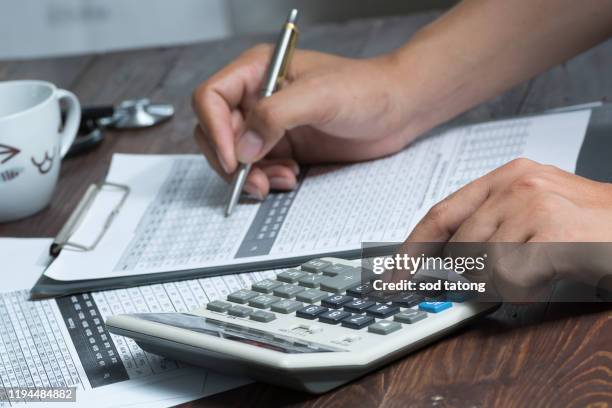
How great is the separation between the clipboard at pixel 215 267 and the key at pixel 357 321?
0.39 ft

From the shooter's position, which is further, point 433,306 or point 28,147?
point 28,147

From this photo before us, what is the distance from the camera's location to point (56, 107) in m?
0.88

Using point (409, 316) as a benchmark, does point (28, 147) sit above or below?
below

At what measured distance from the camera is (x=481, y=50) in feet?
3.03

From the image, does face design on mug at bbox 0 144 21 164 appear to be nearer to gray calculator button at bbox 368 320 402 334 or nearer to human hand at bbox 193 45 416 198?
human hand at bbox 193 45 416 198

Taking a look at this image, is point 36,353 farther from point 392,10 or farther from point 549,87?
point 392,10

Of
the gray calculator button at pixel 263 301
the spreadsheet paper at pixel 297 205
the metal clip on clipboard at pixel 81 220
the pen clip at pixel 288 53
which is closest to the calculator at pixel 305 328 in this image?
the gray calculator button at pixel 263 301

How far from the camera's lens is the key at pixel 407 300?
1.82ft

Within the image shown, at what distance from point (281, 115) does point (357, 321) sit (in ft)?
1.09

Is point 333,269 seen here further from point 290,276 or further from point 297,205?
point 297,205

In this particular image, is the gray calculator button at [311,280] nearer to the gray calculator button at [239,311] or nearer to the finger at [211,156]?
the gray calculator button at [239,311]

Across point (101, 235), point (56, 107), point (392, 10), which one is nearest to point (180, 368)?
point (101, 235)

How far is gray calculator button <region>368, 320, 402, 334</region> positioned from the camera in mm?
520

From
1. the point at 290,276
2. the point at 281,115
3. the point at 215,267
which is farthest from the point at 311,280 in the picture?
the point at 281,115
